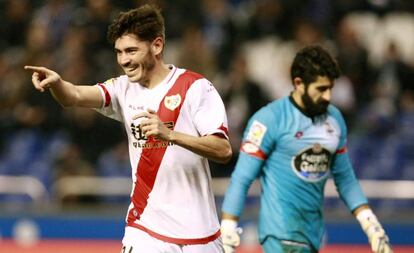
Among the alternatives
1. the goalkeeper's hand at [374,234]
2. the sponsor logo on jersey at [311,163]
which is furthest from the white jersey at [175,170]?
the goalkeeper's hand at [374,234]

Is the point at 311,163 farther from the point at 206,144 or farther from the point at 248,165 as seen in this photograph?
the point at 206,144

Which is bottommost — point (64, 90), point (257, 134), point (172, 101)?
point (64, 90)

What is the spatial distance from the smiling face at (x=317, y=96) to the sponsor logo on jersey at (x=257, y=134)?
0.34 m

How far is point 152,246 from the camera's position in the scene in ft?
19.9

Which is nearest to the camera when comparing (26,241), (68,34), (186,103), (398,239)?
(186,103)

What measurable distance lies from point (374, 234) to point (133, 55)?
2252 millimetres

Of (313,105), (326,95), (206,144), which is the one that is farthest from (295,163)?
(206,144)

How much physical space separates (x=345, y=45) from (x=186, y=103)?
7.61m

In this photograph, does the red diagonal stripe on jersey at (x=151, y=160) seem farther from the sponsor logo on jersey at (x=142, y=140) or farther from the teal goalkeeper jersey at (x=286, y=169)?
the teal goalkeeper jersey at (x=286, y=169)

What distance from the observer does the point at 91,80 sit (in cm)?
1338

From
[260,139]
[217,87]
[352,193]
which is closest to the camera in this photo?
[260,139]

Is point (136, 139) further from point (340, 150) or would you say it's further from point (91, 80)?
point (91, 80)

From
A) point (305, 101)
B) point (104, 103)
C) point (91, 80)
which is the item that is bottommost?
point (104, 103)

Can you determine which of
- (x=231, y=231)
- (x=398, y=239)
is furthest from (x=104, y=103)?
(x=398, y=239)
